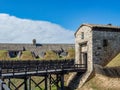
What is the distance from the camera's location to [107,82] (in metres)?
31.7

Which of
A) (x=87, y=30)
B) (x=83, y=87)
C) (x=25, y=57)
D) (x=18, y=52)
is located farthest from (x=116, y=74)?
(x=18, y=52)

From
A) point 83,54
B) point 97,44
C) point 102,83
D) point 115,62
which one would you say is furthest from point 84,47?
point 102,83

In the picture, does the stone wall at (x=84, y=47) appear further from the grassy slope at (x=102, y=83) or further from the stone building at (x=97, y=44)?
the grassy slope at (x=102, y=83)

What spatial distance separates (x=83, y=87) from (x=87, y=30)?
7812 millimetres

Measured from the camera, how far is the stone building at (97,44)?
3531cm

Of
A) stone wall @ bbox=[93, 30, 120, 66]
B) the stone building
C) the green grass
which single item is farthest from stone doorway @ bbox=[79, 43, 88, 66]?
the green grass

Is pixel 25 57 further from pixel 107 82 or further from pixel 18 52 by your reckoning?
pixel 107 82

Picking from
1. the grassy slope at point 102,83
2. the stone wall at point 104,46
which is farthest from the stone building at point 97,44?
the grassy slope at point 102,83

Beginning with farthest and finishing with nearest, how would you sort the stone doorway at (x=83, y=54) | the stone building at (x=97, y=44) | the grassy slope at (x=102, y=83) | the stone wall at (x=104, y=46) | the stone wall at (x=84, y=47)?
the stone doorway at (x=83, y=54) → the stone wall at (x=104, y=46) → the stone building at (x=97, y=44) → the stone wall at (x=84, y=47) → the grassy slope at (x=102, y=83)

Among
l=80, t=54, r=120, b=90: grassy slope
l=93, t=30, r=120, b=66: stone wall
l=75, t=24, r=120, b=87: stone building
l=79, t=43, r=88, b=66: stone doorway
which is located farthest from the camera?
l=79, t=43, r=88, b=66: stone doorway

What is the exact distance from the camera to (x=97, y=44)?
35688 mm

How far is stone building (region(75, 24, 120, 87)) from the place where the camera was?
3531cm

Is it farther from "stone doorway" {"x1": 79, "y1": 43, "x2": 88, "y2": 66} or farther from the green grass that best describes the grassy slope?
"stone doorway" {"x1": 79, "y1": 43, "x2": 88, "y2": 66}

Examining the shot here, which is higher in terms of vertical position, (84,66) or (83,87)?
(84,66)
